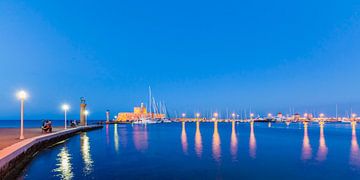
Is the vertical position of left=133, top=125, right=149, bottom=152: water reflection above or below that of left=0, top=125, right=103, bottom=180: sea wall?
below

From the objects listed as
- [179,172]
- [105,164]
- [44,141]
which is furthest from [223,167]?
[44,141]

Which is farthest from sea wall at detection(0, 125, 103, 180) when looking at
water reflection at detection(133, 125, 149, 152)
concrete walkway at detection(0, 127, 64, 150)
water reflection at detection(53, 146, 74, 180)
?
water reflection at detection(133, 125, 149, 152)

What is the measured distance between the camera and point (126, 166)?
19.8m

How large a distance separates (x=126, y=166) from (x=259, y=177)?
8.66 meters

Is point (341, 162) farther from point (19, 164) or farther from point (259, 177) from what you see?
point (19, 164)

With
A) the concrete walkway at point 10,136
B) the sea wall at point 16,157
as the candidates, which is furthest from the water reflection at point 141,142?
the concrete walkway at point 10,136

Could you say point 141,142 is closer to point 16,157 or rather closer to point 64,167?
point 64,167

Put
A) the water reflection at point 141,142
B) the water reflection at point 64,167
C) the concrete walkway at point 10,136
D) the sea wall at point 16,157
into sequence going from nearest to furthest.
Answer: the sea wall at point 16,157 < the water reflection at point 64,167 < the concrete walkway at point 10,136 < the water reflection at point 141,142

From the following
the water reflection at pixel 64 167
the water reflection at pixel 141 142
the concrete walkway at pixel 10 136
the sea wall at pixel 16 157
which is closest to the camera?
the sea wall at pixel 16 157

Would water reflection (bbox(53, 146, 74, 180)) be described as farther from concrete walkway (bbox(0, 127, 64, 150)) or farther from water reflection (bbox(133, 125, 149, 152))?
water reflection (bbox(133, 125, 149, 152))

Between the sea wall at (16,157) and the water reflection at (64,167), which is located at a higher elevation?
the sea wall at (16,157)

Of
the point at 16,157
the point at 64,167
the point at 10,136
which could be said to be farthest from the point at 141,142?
the point at 16,157

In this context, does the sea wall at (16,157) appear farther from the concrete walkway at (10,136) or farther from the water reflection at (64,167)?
the water reflection at (64,167)

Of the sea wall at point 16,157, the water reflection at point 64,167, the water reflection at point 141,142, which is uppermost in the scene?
the sea wall at point 16,157
